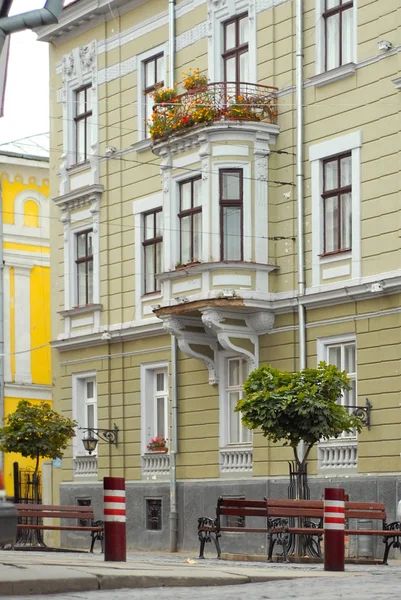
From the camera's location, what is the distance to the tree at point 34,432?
110 feet

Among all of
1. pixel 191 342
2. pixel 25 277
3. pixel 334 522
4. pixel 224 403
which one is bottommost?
pixel 334 522

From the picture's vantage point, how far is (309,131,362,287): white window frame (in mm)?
29422

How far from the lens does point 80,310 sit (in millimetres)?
37406

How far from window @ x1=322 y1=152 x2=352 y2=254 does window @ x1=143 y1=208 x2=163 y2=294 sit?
556cm

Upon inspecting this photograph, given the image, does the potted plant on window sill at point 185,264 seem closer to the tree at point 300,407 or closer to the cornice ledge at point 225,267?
the cornice ledge at point 225,267

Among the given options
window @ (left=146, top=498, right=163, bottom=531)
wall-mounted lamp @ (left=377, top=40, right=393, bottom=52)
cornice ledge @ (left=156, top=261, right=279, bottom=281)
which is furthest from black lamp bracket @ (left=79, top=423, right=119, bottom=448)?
wall-mounted lamp @ (left=377, top=40, right=393, bottom=52)

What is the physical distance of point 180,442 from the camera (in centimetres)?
3397

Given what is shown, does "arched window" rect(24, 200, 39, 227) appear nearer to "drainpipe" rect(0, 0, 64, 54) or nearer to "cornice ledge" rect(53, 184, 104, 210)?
"cornice ledge" rect(53, 184, 104, 210)

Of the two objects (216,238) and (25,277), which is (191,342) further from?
(25,277)

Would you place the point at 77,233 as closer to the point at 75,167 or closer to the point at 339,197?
the point at 75,167

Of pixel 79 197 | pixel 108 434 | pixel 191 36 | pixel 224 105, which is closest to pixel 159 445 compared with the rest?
pixel 108 434

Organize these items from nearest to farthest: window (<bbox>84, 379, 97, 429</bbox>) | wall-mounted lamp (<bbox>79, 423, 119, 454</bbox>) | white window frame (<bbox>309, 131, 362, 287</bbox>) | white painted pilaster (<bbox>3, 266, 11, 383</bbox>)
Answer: white window frame (<bbox>309, 131, 362, 287</bbox>), wall-mounted lamp (<bbox>79, 423, 119, 454</bbox>), window (<bbox>84, 379, 97, 429</bbox>), white painted pilaster (<bbox>3, 266, 11, 383</bbox>)

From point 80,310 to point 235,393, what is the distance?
622 cm

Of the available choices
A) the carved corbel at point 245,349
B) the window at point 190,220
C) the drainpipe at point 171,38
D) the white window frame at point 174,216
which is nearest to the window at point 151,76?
the drainpipe at point 171,38
